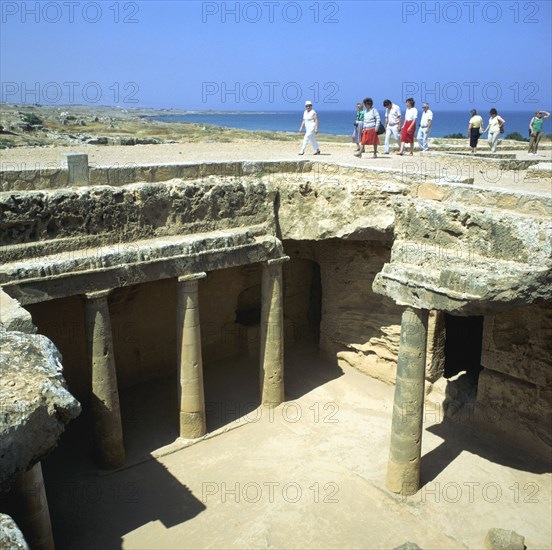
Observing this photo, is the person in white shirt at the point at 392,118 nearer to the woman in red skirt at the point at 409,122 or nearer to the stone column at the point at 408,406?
the woman in red skirt at the point at 409,122

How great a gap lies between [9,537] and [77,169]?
741 centimetres

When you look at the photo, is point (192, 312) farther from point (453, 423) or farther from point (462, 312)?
point (453, 423)

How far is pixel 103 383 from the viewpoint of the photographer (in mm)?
10219

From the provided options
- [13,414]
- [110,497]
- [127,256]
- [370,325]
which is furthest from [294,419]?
[13,414]

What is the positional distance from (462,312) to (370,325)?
542 cm

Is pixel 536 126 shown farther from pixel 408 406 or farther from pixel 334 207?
pixel 408 406

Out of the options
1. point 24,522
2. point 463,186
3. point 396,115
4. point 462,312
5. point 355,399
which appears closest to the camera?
point 24,522

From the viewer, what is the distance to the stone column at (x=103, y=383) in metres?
9.93

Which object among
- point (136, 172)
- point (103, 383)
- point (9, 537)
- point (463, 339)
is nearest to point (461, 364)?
point (463, 339)

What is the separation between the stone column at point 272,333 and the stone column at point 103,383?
Answer: 328 centimetres

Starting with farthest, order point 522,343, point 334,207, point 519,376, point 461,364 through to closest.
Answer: point 461,364
point 334,207
point 519,376
point 522,343

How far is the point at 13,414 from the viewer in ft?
14.1

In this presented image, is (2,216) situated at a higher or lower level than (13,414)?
higher

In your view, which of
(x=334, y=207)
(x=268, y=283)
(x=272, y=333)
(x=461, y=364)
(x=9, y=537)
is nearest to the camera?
(x=9, y=537)
